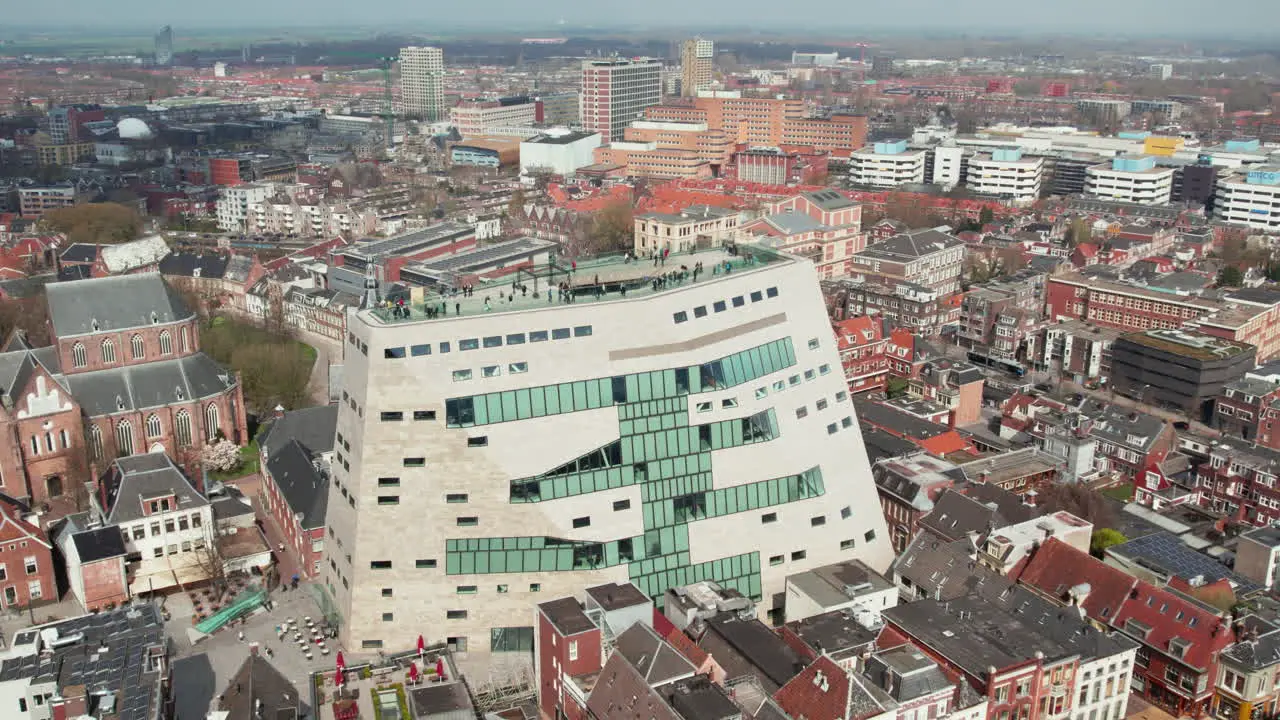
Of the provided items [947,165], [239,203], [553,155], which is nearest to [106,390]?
[239,203]

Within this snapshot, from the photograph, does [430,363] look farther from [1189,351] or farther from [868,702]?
[1189,351]

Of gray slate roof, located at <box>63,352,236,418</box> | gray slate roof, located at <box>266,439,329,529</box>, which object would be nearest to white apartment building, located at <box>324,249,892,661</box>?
gray slate roof, located at <box>266,439,329,529</box>

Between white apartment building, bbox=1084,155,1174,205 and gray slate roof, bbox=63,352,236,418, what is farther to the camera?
white apartment building, bbox=1084,155,1174,205

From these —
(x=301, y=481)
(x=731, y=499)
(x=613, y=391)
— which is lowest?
(x=301, y=481)

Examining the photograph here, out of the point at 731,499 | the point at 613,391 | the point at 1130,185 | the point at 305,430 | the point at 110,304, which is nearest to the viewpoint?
the point at 613,391

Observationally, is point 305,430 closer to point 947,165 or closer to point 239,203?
point 239,203

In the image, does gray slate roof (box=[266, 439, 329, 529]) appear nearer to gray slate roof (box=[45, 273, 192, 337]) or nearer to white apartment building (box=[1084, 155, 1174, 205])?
gray slate roof (box=[45, 273, 192, 337])

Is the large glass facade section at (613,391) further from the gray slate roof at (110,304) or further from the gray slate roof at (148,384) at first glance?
the gray slate roof at (110,304)
